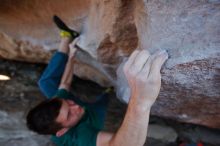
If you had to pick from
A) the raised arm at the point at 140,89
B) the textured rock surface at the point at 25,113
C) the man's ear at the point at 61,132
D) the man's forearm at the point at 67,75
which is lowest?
the textured rock surface at the point at 25,113

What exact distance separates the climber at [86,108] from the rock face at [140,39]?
93 millimetres

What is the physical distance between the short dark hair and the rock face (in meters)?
0.40

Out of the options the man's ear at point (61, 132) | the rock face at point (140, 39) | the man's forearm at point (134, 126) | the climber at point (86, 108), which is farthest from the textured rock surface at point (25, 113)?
the man's forearm at point (134, 126)

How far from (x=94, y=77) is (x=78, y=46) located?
0.45m

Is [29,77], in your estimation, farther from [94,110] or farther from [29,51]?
[94,110]

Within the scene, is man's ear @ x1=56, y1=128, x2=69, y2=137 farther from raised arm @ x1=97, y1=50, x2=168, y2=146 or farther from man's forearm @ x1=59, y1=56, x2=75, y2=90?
raised arm @ x1=97, y1=50, x2=168, y2=146

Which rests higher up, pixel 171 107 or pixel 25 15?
pixel 25 15

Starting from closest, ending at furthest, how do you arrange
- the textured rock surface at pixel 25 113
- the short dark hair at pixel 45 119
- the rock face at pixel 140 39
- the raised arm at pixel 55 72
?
the rock face at pixel 140 39
the short dark hair at pixel 45 119
the raised arm at pixel 55 72
the textured rock surface at pixel 25 113

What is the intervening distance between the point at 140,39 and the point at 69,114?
0.53 m

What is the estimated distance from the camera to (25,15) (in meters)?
2.34

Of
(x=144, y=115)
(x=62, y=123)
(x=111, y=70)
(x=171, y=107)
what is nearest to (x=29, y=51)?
(x=111, y=70)

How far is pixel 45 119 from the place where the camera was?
1574 mm

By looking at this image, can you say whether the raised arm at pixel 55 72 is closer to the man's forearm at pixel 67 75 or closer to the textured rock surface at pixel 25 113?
the man's forearm at pixel 67 75

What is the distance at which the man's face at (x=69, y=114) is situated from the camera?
1609 mm
